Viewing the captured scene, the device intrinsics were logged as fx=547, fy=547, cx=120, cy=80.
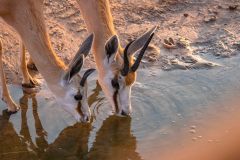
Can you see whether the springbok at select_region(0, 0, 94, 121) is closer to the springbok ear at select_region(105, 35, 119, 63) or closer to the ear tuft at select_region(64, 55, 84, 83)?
the ear tuft at select_region(64, 55, 84, 83)

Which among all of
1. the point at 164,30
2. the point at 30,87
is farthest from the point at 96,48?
the point at 164,30

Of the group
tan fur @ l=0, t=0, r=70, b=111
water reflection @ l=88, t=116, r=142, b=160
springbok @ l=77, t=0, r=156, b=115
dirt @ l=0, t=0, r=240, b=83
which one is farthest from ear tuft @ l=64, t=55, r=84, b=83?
dirt @ l=0, t=0, r=240, b=83

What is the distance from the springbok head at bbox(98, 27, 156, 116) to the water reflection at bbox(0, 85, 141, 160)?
283mm

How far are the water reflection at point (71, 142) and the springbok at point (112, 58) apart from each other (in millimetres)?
291

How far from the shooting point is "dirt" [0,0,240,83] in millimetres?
8062

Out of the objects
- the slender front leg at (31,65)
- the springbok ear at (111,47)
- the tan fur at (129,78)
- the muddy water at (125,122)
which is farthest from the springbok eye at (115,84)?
the slender front leg at (31,65)

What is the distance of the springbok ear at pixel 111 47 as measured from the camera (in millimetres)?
6070

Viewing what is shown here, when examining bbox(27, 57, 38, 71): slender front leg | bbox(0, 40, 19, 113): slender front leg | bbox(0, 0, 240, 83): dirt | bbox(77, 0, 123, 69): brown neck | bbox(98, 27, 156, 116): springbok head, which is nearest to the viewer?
bbox(98, 27, 156, 116): springbok head

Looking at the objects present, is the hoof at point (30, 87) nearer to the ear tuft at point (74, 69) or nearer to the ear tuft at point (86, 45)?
the ear tuft at point (74, 69)

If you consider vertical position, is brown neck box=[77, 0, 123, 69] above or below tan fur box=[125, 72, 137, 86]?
above

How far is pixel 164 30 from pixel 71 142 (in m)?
2.95

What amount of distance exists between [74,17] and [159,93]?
2.22 metres

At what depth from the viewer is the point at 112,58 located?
6383mm

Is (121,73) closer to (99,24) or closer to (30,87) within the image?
(99,24)
